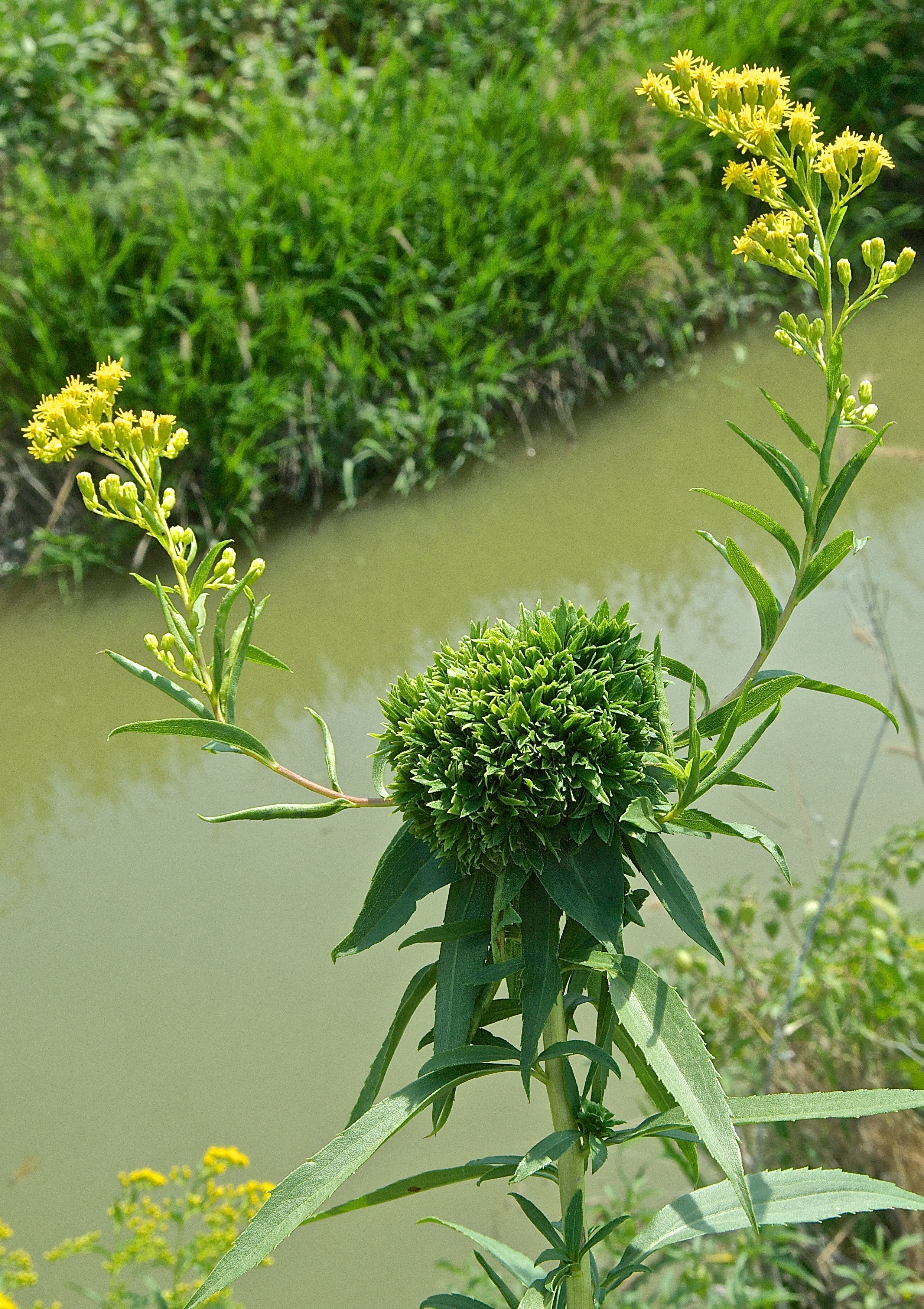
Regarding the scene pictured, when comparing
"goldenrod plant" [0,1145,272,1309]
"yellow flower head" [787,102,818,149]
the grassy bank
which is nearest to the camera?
"yellow flower head" [787,102,818,149]

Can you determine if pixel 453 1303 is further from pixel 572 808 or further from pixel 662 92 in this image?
pixel 662 92

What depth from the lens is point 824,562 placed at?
75cm

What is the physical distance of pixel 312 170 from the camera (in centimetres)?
448

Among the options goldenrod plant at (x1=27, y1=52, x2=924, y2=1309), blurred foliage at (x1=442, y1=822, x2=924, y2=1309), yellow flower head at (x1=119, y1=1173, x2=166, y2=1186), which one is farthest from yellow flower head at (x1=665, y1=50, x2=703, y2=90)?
blurred foliage at (x1=442, y1=822, x2=924, y2=1309)

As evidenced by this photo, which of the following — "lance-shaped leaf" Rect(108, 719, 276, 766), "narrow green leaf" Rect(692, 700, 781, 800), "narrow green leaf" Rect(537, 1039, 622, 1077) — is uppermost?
"lance-shaped leaf" Rect(108, 719, 276, 766)

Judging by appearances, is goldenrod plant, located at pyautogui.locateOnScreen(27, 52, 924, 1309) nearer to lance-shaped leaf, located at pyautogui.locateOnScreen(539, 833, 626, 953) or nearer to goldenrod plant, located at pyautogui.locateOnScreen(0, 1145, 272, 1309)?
lance-shaped leaf, located at pyautogui.locateOnScreen(539, 833, 626, 953)

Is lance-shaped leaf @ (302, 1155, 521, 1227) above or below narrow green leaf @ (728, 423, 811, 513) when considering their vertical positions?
below

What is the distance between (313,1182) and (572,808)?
257 mm

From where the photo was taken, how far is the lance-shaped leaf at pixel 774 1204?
28.4 inches

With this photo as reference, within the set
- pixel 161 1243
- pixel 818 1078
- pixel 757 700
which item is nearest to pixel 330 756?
pixel 757 700

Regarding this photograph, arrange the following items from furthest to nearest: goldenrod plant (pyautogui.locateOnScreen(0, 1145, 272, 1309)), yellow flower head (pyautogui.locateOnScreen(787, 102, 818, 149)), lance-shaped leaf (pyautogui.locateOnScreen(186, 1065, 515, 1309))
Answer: goldenrod plant (pyautogui.locateOnScreen(0, 1145, 272, 1309)) → yellow flower head (pyautogui.locateOnScreen(787, 102, 818, 149)) → lance-shaped leaf (pyautogui.locateOnScreen(186, 1065, 515, 1309))

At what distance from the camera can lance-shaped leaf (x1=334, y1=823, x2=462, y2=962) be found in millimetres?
783

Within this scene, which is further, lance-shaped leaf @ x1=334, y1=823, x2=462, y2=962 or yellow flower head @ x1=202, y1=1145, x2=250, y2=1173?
yellow flower head @ x1=202, y1=1145, x2=250, y2=1173

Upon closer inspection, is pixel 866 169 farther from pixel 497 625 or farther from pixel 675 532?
pixel 675 532
